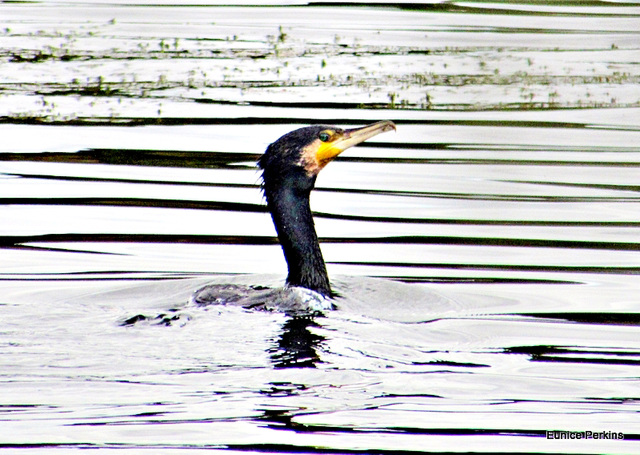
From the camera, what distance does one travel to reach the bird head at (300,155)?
9281mm

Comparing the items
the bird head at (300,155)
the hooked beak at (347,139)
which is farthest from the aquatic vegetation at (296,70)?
the bird head at (300,155)

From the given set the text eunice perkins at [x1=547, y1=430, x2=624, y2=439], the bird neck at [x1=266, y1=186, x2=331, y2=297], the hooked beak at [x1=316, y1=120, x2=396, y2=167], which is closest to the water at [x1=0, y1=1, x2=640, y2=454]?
the text eunice perkins at [x1=547, y1=430, x2=624, y2=439]

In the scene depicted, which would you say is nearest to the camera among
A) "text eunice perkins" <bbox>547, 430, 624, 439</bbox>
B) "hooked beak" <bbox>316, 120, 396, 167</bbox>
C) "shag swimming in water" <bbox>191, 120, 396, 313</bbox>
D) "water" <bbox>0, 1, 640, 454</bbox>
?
"text eunice perkins" <bbox>547, 430, 624, 439</bbox>

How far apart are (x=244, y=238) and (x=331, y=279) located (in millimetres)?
1581

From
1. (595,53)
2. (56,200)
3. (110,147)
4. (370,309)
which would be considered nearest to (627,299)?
(370,309)

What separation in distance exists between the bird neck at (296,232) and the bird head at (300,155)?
0.08m

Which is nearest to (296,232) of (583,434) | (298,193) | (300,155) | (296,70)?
(298,193)

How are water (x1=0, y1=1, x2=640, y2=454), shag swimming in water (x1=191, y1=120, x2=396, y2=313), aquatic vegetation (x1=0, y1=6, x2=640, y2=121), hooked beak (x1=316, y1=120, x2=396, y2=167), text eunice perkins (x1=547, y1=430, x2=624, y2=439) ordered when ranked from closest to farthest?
text eunice perkins (x1=547, y1=430, x2=624, y2=439), water (x1=0, y1=1, x2=640, y2=454), shag swimming in water (x1=191, y1=120, x2=396, y2=313), hooked beak (x1=316, y1=120, x2=396, y2=167), aquatic vegetation (x1=0, y1=6, x2=640, y2=121)

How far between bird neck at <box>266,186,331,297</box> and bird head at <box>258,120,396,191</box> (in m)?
0.08

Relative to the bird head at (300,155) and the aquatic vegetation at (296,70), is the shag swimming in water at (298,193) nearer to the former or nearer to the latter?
the bird head at (300,155)

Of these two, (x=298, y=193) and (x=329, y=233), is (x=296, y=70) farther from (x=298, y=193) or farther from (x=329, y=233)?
(x=298, y=193)

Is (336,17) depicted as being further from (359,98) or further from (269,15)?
(359,98)

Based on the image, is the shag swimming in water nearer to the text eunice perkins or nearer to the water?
the water

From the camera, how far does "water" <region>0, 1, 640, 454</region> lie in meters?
6.42
